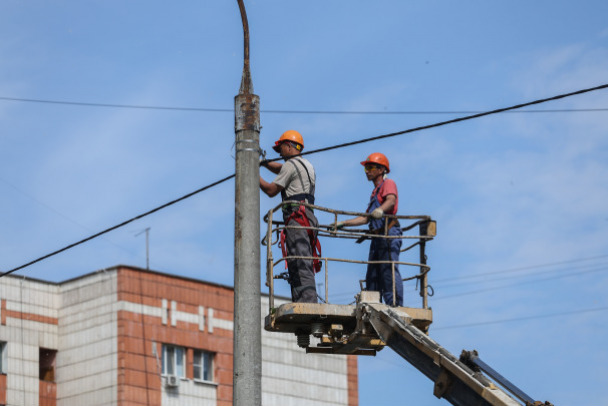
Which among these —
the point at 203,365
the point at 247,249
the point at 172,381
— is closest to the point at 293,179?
the point at 247,249

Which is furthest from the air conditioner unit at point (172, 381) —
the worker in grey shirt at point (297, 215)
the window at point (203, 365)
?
the worker in grey shirt at point (297, 215)

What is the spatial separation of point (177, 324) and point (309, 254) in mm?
31530

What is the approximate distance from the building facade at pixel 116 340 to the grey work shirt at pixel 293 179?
29876mm

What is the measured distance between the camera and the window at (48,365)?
46.4 m

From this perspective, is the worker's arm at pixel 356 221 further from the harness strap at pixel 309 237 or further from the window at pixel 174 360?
the window at pixel 174 360

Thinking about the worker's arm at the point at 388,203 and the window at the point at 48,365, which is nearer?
the worker's arm at the point at 388,203

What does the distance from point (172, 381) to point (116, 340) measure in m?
2.58

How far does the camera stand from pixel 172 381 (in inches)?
1818

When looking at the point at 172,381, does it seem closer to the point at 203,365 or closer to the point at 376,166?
the point at 203,365

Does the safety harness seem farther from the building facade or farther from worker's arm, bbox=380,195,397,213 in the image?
the building facade

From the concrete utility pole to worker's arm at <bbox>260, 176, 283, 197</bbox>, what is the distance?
2020 millimetres

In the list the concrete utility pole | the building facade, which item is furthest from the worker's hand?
the building facade

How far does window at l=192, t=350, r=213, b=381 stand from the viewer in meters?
47.6

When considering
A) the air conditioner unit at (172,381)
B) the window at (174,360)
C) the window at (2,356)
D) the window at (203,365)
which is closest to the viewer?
the window at (2,356)
